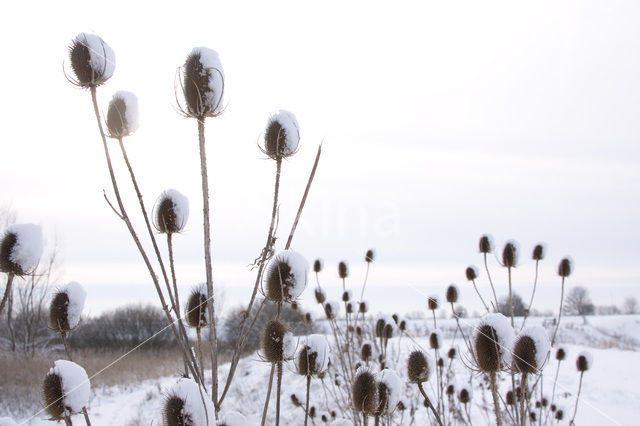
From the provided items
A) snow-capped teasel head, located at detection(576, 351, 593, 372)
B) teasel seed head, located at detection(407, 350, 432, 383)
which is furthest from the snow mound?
snow-capped teasel head, located at detection(576, 351, 593, 372)

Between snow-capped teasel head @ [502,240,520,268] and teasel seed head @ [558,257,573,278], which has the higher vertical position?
snow-capped teasel head @ [502,240,520,268]

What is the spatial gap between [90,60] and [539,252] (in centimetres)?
390

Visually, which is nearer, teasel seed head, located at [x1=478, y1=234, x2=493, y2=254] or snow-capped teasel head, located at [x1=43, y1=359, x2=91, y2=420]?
snow-capped teasel head, located at [x1=43, y1=359, x2=91, y2=420]

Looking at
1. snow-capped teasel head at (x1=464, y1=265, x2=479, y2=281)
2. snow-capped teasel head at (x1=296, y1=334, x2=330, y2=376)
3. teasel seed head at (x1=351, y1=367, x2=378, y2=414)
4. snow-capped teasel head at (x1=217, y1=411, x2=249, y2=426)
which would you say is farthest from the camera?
snow-capped teasel head at (x1=464, y1=265, x2=479, y2=281)

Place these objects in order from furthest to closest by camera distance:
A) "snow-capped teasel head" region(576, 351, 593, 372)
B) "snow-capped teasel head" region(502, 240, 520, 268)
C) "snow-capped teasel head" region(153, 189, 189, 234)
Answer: "snow-capped teasel head" region(576, 351, 593, 372) < "snow-capped teasel head" region(502, 240, 520, 268) < "snow-capped teasel head" region(153, 189, 189, 234)

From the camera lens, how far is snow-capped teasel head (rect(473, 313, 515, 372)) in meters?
1.60

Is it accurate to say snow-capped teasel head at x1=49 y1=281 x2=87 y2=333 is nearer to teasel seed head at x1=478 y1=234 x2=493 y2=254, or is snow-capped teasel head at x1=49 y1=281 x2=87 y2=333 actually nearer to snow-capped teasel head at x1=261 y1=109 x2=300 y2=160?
snow-capped teasel head at x1=261 y1=109 x2=300 y2=160

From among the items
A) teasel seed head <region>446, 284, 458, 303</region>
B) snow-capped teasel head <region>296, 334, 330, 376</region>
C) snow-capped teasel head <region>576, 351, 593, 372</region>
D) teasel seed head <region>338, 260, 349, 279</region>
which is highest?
snow-capped teasel head <region>296, 334, 330, 376</region>

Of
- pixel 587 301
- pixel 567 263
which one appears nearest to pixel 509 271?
pixel 567 263

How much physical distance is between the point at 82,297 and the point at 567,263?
13.2 feet

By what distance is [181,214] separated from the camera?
1461mm

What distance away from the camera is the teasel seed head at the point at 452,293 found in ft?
15.6

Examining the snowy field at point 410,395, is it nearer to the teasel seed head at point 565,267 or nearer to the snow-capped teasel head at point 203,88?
the teasel seed head at point 565,267

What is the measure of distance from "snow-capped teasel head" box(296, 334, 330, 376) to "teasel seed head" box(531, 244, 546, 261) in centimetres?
291
